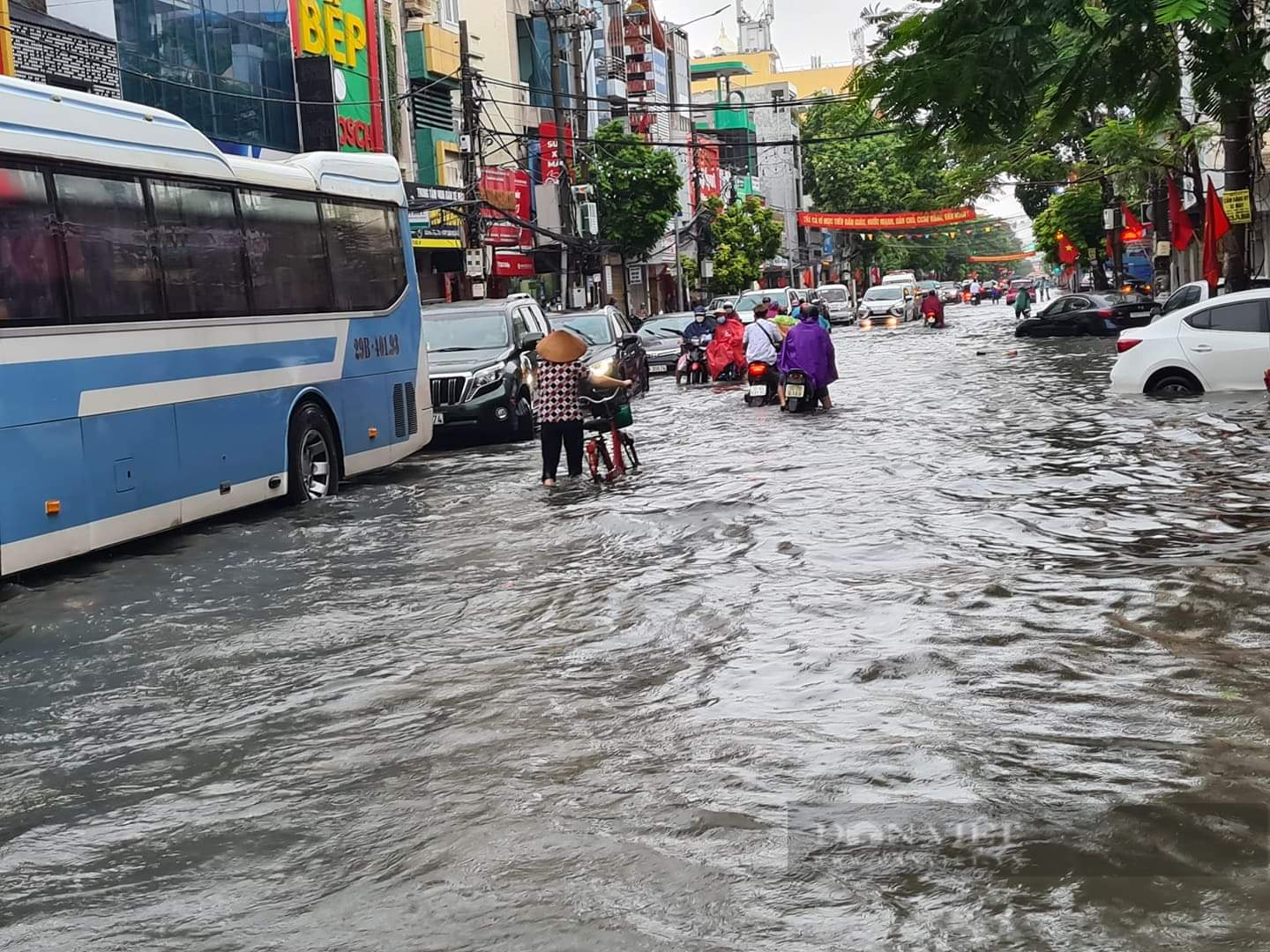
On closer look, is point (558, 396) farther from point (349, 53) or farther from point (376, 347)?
point (349, 53)

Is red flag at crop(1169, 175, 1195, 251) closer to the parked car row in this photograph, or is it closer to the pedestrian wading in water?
the parked car row

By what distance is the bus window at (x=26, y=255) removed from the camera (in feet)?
36.3

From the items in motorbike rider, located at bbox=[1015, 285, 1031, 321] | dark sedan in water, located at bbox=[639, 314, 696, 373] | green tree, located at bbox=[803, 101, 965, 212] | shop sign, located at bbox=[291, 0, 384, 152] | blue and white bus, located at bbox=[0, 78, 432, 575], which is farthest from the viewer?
green tree, located at bbox=[803, 101, 965, 212]

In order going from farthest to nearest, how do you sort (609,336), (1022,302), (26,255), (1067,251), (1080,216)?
(1067,251), (1022,302), (1080,216), (609,336), (26,255)

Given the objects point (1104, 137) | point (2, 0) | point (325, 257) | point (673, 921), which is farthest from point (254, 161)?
point (1104, 137)

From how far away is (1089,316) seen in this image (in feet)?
Result: 141

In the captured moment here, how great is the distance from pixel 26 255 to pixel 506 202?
37137mm

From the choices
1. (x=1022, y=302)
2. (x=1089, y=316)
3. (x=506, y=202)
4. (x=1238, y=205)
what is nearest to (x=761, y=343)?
(x=1238, y=205)

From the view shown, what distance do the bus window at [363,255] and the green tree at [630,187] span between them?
3677 centimetres

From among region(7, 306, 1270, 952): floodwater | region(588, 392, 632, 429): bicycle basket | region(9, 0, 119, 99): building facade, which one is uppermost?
region(9, 0, 119, 99): building facade

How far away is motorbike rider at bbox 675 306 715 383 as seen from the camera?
115ft

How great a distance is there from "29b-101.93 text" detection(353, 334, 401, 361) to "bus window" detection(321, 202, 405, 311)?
332 mm

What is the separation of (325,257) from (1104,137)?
76.2 feet

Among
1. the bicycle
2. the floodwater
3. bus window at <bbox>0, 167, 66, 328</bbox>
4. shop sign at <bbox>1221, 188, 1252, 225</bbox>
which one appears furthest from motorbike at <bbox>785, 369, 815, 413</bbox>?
bus window at <bbox>0, 167, 66, 328</bbox>
